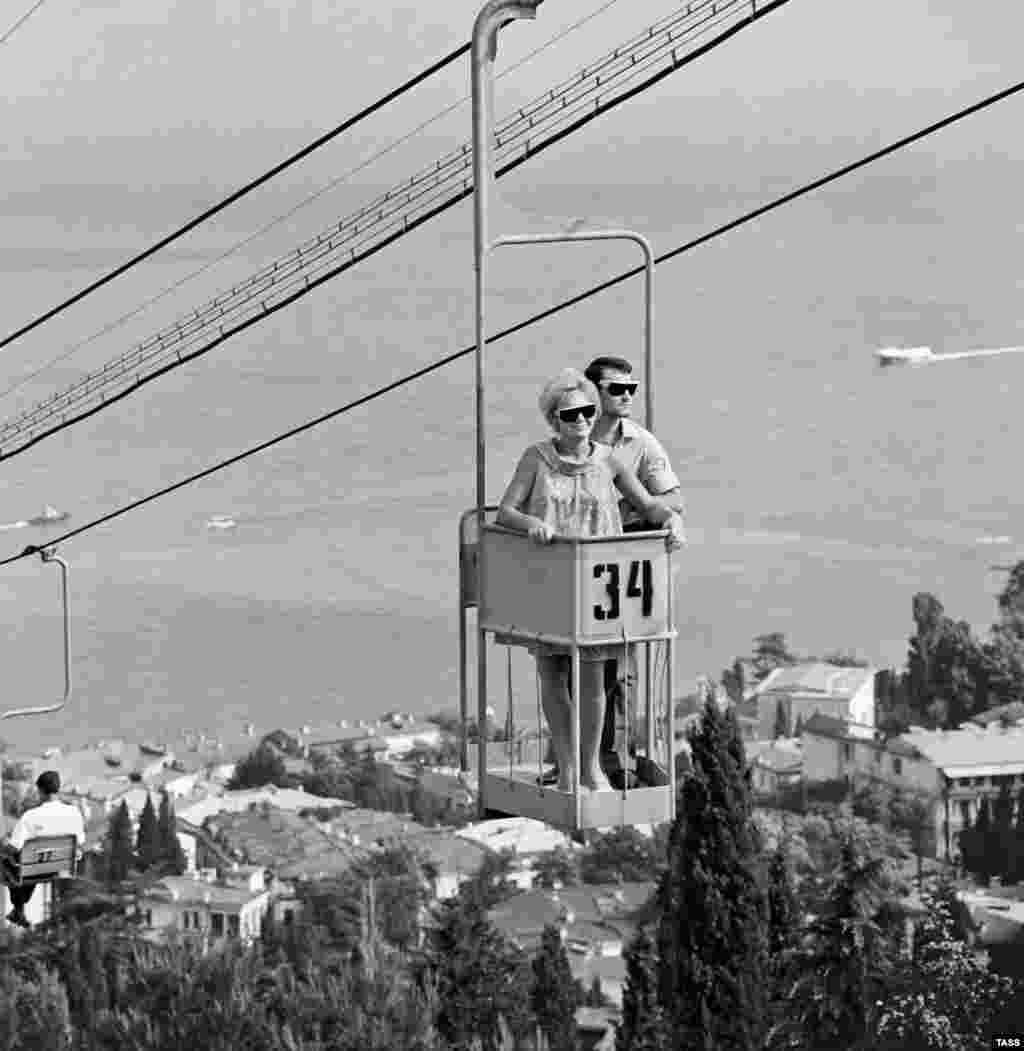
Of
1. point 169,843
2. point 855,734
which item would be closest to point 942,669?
point 855,734

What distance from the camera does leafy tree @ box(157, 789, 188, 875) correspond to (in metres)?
77.5

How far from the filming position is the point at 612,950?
66.2 m

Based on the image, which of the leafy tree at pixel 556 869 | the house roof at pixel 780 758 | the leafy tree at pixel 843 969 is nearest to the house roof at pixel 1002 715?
the house roof at pixel 780 758

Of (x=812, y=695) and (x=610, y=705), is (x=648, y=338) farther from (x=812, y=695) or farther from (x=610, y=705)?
(x=812, y=695)

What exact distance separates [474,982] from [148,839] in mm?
29760

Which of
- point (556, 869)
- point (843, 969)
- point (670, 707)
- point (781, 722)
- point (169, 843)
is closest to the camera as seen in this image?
point (670, 707)

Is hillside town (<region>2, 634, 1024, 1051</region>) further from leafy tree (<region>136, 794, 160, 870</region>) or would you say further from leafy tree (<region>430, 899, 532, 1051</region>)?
leafy tree (<region>430, 899, 532, 1051</region>)

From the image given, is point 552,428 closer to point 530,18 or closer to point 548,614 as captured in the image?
point 548,614

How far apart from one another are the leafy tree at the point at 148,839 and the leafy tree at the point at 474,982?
24.1 metres

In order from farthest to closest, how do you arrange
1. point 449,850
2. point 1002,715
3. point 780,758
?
point 780,758
point 1002,715
point 449,850

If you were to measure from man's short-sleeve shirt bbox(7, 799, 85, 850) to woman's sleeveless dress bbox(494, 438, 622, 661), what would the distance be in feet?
13.3

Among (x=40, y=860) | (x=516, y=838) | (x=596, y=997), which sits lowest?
(x=596, y=997)

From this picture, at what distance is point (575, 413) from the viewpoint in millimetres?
8734

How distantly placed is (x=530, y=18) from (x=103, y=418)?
275 feet
